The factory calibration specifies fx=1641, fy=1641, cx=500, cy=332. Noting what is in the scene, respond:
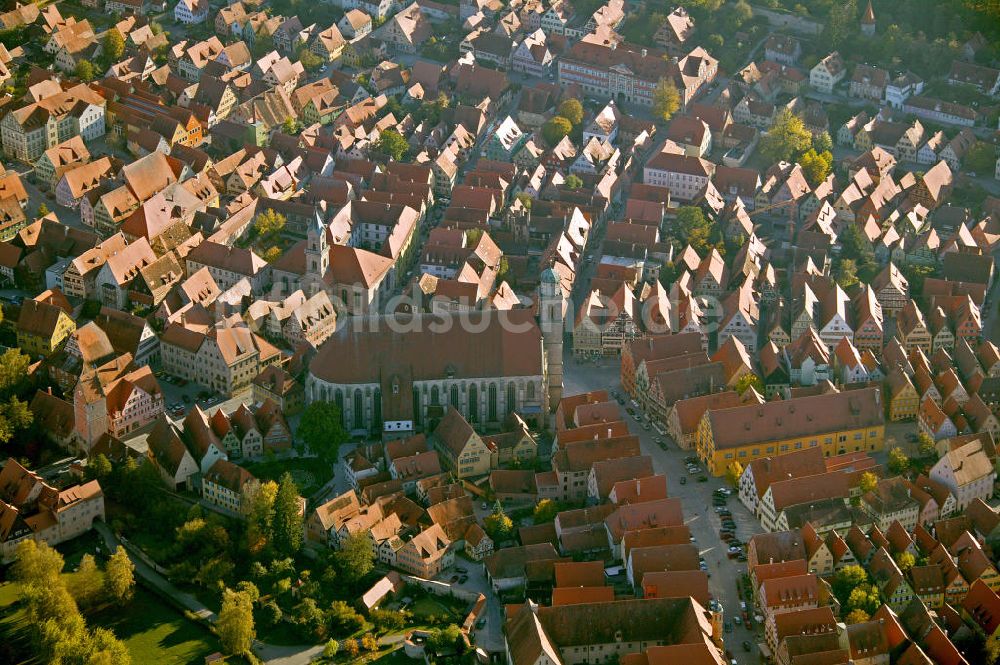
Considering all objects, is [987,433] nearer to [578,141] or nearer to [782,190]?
[782,190]

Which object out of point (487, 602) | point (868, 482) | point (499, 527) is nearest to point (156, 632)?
point (487, 602)

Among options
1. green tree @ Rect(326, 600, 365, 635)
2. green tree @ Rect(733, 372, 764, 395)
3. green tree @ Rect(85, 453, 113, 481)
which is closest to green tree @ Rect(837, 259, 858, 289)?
green tree @ Rect(733, 372, 764, 395)

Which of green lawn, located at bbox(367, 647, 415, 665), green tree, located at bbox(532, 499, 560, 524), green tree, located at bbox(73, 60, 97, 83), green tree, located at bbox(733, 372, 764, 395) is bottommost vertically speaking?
green tree, located at bbox(73, 60, 97, 83)

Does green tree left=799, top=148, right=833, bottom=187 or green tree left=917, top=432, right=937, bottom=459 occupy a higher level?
green tree left=917, top=432, right=937, bottom=459

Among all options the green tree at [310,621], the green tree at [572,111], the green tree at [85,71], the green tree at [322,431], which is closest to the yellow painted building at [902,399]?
the green tree at [322,431]

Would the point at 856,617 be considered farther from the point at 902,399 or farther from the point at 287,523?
the point at 287,523

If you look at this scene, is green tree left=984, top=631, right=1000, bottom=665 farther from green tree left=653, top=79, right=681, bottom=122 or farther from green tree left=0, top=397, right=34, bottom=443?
green tree left=653, top=79, right=681, bottom=122
